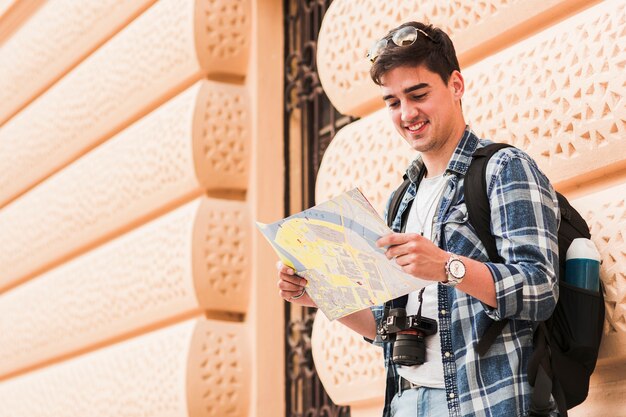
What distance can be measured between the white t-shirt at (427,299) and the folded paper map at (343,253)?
18 centimetres

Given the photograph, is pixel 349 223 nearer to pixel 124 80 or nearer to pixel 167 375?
pixel 167 375

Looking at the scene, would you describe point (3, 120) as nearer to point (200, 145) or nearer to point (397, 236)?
point (200, 145)

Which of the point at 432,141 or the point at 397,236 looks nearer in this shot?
the point at 397,236

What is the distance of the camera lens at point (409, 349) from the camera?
2.61m

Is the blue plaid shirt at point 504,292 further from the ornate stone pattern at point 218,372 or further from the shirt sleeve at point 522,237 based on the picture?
the ornate stone pattern at point 218,372

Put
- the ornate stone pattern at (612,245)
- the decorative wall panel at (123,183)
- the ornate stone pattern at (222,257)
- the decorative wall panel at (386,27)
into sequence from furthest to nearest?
1. the decorative wall panel at (123,183)
2. the ornate stone pattern at (222,257)
3. the decorative wall panel at (386,27)
4. the ornate stone pattern at (612,245)

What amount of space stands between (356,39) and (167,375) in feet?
5.70

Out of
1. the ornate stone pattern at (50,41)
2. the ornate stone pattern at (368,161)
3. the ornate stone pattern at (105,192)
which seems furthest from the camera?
the ornate stone pattern at (50,41)

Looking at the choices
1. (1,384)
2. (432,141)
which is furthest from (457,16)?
(1,384)

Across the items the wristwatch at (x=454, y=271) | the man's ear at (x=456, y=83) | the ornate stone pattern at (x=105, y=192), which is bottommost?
the wristwatch at (x=454, y=271)

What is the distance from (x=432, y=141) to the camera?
8.87 feet

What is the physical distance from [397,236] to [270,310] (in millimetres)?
2630

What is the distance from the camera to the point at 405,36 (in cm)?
267

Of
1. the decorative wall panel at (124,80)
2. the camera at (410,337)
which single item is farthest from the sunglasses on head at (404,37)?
the decorative wall panel at (124,80)
